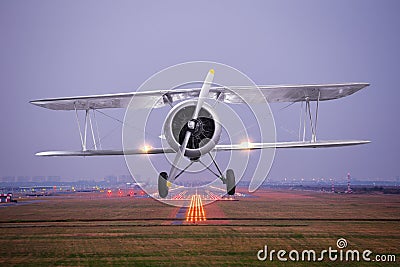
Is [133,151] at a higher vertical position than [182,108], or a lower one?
lower

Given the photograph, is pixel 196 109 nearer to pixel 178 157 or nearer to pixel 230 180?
pixel 178 157

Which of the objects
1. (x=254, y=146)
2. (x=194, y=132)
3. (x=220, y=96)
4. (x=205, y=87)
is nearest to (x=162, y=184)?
(x=194, y=132)

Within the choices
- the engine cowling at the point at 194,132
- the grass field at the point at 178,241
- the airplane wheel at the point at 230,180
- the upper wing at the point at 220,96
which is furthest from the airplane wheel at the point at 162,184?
the upper wing at the point at 220,96

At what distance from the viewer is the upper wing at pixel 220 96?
19.2 metres

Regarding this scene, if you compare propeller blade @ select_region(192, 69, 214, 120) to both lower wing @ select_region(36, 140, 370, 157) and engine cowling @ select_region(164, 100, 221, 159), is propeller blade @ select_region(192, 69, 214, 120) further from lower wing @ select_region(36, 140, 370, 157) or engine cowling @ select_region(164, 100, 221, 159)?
lower wing @ select_region(36, 140, 370, 157)

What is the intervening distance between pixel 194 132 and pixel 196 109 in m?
1.07

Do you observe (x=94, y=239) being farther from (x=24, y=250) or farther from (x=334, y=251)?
(x=334, y=251)

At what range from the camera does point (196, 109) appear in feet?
56.6

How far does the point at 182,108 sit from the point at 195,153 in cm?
213

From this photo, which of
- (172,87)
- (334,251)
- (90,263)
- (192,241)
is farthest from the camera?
(172,87)

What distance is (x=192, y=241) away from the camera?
57.5ft

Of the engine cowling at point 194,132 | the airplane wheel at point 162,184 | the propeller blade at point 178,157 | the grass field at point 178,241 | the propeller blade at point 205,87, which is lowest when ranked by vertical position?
the grass field at point 178,241

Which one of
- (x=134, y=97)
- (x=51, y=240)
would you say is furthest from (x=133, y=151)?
(x=51, y=240)

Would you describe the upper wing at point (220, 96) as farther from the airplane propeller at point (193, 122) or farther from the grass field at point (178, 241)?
the grass field at point (178, 241)
